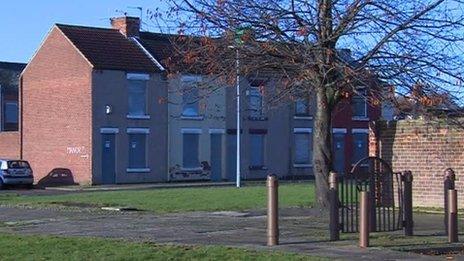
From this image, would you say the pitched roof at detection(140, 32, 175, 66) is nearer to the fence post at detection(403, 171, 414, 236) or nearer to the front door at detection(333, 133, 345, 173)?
the front door at detection(333, 133, 345, 173)

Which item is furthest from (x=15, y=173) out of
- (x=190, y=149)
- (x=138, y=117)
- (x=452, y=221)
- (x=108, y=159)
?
(x=452, y=221)

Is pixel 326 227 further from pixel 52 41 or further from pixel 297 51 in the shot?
pixel 52 41

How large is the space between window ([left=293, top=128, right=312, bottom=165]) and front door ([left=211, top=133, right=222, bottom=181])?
560 centimetres

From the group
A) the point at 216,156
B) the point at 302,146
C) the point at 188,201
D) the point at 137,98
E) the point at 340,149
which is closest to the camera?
the point at 188,201

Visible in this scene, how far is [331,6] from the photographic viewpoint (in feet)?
62.7

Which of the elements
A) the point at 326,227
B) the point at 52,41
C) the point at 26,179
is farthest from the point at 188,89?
the point at 52,41

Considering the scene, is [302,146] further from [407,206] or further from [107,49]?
[407,206]

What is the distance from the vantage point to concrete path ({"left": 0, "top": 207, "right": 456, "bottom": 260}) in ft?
49.6

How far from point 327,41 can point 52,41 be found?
33673mm

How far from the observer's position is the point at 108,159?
4841 centimetres

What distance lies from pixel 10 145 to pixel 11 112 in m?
8.11

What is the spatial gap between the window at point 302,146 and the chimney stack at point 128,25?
11.6 metres

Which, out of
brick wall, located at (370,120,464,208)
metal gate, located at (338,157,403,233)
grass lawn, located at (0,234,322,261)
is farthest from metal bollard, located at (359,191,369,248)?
brick wall, located at (370,120,464,208)

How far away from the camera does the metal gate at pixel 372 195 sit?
57.0ft
